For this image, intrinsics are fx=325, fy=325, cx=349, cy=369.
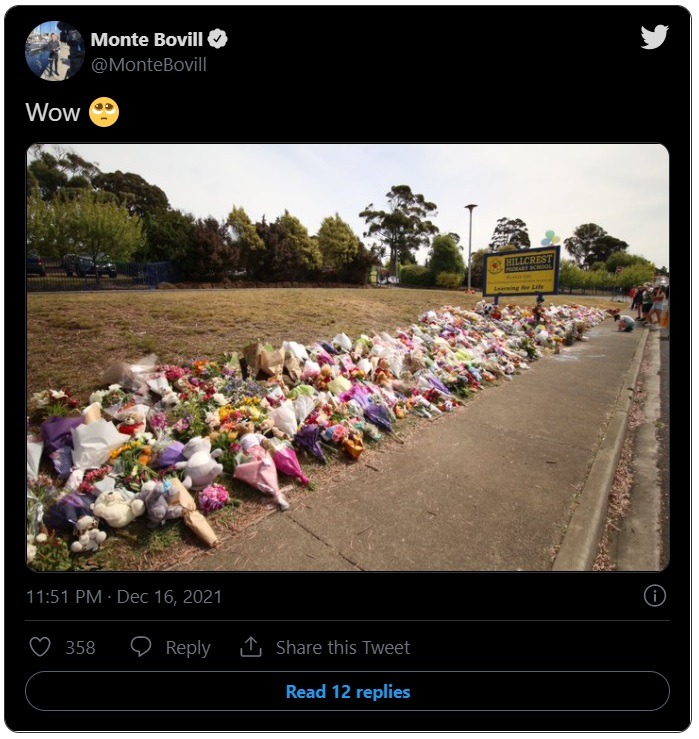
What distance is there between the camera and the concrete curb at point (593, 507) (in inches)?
66.8

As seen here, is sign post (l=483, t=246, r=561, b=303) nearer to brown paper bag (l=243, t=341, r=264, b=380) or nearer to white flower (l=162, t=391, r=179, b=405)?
brown paper bag (l=243, t=341, r=264, b=380)

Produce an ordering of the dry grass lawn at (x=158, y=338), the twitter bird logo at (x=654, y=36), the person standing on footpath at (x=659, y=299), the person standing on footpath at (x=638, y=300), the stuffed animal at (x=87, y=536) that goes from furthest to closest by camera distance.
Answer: the person standing on footpath at (x=638, y=300), the person standing on footpath at (x=659, y=299), the dry grass lawn at (x=158, y=338), the stuffed animal at (x=87, y=536), the twitter bird logo at (x=654, y=36)

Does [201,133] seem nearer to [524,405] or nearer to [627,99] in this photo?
[627,99]

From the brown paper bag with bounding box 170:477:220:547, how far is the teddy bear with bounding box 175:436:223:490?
0.29ft

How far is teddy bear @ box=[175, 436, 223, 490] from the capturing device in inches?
79.1

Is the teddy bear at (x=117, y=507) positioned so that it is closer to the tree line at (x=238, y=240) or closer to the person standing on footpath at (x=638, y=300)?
the tree line at (x=238, y=240)

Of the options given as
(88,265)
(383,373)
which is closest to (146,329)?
(383,373)

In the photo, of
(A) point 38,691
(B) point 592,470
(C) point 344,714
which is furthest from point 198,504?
(B) point 592,470

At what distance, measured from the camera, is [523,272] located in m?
8.69

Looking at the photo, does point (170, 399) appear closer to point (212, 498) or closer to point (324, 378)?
point (212, 498)

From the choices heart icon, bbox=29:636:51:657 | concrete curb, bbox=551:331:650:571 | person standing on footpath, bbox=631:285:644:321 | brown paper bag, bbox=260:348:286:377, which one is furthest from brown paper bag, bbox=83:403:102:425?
person standing on footpath, bbox=631:285:644:321

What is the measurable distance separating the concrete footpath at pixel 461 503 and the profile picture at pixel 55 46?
1.94 metres

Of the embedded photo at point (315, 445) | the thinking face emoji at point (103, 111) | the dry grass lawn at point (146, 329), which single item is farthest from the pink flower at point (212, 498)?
the thinking face emoji at point (103, 111)
